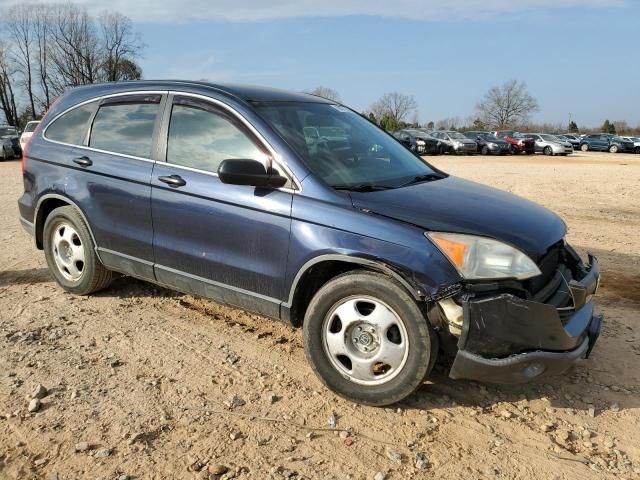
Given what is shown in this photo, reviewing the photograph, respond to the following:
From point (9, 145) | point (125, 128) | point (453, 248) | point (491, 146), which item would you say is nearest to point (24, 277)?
point (125, 128)

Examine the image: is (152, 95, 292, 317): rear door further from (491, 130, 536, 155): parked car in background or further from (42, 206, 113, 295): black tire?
(491, 130, 536, 155): parked car in background

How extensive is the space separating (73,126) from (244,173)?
235 cm

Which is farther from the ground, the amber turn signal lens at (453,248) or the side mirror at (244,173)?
the side mirror at (244,173)

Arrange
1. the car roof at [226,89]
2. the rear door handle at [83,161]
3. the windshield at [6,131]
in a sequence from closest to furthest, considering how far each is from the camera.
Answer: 1. the car roof at [226,89]
2. the rear door handle at [83,161]
3. the windshield at [6,131]

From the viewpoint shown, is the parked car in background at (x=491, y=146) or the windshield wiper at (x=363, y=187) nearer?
the windshield wiper at (x=363, y=187)

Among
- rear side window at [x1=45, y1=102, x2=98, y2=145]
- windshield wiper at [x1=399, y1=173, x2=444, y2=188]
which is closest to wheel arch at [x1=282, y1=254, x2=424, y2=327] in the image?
windshield wiper at [x1=399, y1=173, x2=444, y2=188]

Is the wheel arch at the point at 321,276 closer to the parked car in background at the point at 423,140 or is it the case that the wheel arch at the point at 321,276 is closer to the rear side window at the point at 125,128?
the rear side window at the point at 125,128

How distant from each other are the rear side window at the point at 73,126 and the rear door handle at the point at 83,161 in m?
0.18

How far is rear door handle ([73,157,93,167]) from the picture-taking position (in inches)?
178

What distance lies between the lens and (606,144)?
44750 mm

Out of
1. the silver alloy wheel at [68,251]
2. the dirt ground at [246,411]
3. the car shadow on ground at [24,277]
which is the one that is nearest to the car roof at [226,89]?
the silver alloy wheel at [68,251]

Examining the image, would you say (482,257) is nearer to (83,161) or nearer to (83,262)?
(83,161)

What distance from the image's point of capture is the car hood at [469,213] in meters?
3.11

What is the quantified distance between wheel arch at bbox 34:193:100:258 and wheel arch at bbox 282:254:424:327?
207 centimetres
